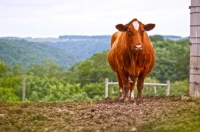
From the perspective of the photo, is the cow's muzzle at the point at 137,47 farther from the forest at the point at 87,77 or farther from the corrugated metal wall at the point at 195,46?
the forest at the point at 87,77

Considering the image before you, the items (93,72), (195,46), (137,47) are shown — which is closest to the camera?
(137,47)

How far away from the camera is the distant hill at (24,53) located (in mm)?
138750

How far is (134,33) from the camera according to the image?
12289mm

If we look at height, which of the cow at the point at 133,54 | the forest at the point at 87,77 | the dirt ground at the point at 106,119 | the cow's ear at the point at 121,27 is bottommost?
the forest at the point at 87,77

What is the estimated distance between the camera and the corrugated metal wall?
44.2 ft

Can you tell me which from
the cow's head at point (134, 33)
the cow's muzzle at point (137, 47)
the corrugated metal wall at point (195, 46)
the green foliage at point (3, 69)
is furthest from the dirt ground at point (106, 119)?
the green foliage at point (3, 69)

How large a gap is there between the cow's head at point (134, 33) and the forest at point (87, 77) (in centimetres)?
4859

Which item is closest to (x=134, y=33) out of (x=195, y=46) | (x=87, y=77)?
(x=195, y=46)

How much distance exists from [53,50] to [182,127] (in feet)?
618

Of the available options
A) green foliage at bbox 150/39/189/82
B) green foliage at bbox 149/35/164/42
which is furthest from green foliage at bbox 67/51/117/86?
green foliage at bbox 149/35/164/42

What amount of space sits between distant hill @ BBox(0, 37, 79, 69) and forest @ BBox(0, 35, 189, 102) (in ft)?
74.6

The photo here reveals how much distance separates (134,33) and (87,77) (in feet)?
278

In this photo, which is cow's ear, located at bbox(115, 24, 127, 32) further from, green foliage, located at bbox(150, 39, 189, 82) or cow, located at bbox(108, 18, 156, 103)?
green foliage, located at bbox(150, 39, 189, 82)

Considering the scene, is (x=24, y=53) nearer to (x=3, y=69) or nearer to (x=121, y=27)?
(x=3, y=69)
